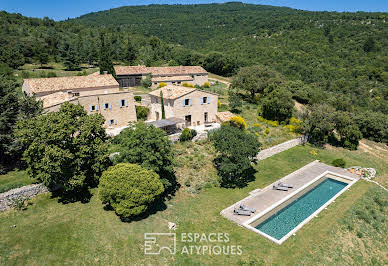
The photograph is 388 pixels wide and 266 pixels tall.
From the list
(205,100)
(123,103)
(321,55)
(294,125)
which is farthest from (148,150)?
(321,55)

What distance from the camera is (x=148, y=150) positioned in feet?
74.3

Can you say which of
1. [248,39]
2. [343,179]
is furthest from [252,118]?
[248,39]

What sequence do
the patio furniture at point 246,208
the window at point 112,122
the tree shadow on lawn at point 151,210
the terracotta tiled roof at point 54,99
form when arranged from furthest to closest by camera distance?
the window at point 112,122 < the terracotta tiled roof at point 54,99 < the patio furniture at point 246,208 < the tree shadow on lawn at point 151,210

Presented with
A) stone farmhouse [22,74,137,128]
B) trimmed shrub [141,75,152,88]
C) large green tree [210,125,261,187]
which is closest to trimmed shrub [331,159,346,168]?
large green tree [210,125,261,187]

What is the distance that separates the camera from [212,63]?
88688mm

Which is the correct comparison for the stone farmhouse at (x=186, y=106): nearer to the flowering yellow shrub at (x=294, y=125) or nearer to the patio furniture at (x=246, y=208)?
the flowering yellow shrub at (x=294, y=125)

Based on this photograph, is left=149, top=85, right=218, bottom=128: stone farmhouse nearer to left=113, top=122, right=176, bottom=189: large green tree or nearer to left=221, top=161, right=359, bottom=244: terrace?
left=113, top=122, right=176, bottom=189: large green tree

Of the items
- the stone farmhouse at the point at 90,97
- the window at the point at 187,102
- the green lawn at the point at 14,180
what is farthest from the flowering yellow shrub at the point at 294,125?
the green lawn at the point at 14,180

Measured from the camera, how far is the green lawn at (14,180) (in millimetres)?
21242

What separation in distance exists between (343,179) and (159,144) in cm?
2232

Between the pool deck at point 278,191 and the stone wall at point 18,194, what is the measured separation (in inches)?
642

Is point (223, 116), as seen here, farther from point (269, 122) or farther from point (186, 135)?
point (186, 135)

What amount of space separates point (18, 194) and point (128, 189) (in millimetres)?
9860

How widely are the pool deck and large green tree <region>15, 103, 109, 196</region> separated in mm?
12524
